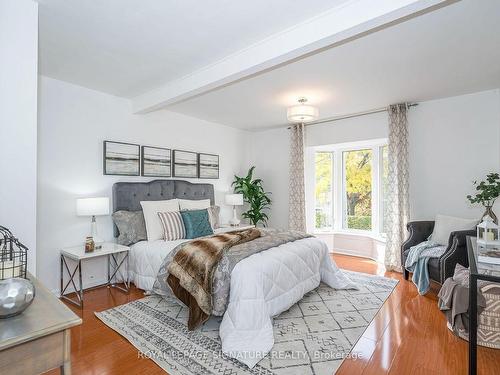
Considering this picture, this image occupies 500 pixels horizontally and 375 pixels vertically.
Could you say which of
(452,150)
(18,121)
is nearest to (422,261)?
(452,150)

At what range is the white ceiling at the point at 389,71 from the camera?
2.19m

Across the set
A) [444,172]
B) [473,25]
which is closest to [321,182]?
[444,172]

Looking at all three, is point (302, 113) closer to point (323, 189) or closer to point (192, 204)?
point (192, 204)

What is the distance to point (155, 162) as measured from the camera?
4.25 m

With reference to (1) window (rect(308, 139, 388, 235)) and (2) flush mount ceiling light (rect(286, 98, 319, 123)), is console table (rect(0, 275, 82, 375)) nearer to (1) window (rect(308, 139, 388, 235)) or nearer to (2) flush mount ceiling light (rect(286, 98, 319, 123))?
(2) flush mount ceiling light (rect(286, 98, 319, 123))

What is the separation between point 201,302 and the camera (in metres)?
2.38

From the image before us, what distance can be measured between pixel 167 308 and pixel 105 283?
4.29 feet

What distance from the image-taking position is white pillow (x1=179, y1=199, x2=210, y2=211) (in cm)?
418

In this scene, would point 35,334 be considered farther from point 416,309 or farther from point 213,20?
point 416,309

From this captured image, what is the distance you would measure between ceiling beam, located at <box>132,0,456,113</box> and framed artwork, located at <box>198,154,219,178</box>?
6.07 ft

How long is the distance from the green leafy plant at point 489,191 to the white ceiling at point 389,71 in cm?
119

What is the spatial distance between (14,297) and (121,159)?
3.11 meters

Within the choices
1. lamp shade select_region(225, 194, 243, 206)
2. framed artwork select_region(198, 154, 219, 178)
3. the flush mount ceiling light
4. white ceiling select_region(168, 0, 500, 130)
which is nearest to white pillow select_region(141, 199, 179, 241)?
framed artwork select_region(198, 154, 219, 178)

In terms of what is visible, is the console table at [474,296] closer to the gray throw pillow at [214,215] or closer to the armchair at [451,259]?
the armchair at [451,259]
